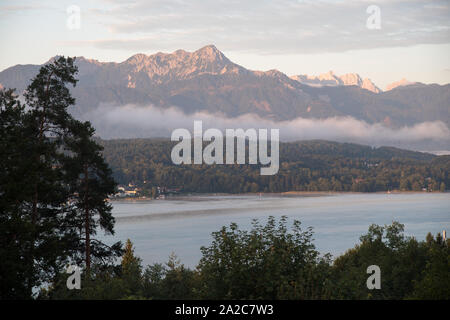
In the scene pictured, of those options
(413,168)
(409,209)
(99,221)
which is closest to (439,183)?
(413,168)

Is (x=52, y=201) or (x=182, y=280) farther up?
(x=52, y=201)

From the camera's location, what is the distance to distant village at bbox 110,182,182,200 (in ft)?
492

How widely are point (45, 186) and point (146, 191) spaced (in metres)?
136

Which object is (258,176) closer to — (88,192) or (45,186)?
(88,192)

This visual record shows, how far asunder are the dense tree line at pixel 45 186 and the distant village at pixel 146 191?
12362 cm

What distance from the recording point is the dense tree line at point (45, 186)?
1427 centimetres

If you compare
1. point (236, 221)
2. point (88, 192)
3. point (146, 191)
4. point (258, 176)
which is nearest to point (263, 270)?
point (88, 192)

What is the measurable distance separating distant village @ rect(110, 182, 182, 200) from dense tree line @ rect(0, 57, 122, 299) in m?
124

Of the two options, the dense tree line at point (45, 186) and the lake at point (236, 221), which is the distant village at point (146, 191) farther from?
the dense tree line at point (45, 186)

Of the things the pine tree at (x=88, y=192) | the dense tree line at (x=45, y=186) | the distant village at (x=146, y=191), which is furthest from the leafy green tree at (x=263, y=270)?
the distant village at (x=146, y=191)

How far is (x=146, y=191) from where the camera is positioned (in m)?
152
